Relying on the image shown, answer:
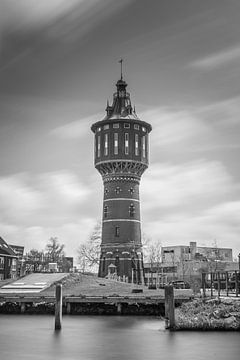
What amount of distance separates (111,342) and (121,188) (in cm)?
4429

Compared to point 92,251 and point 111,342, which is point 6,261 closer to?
point 92,251

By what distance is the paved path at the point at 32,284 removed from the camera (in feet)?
194

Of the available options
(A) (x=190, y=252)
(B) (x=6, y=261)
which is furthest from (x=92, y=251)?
(A) (x=190, y=252)

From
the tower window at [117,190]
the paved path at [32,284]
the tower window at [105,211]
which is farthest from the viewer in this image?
the tower window at [105,211]

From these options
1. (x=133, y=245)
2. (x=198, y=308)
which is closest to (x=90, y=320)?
(x=198, y=308)

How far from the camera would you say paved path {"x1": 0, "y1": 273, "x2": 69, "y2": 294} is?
59.2 meters

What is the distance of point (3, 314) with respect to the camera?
2051 inches

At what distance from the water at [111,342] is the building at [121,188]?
32277mm

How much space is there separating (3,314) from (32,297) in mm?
3216

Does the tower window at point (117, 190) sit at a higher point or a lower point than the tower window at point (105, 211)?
higher

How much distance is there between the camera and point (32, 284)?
62156mm

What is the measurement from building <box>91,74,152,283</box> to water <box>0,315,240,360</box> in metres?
32.3

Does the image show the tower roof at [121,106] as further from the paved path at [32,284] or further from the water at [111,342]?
the water at [111,342]

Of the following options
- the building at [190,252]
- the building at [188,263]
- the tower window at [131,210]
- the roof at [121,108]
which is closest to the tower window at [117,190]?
the tower window at [131,210]
